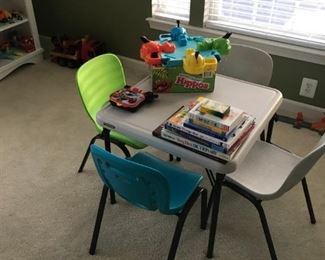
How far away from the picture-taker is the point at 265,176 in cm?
150

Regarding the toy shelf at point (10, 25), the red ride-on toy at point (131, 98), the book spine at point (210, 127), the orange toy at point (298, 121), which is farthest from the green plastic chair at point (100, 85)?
the toy shelf at point (10, 25)

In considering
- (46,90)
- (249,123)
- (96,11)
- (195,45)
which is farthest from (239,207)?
(96,11)

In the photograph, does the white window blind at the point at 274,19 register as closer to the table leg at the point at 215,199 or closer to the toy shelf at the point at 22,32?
the table leg at the point at 215,199

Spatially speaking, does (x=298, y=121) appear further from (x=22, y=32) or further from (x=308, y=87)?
(x=22, y=32)

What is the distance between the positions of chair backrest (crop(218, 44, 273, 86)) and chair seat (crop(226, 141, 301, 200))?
344mm

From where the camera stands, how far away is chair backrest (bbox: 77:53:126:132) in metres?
1.67

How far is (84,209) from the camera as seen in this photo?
182cm

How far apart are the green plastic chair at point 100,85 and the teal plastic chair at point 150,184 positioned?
24 cm

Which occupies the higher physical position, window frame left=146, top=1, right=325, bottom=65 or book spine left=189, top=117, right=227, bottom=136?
book spine left=189, top=117, right=227, bottom=136

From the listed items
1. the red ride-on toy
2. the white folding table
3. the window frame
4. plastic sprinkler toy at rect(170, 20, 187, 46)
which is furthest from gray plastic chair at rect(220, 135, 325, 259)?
the window frame

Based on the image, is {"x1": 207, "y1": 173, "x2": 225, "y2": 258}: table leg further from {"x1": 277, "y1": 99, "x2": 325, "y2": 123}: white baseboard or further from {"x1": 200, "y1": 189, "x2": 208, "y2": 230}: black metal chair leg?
{"x1": 277, "y1": 99, "x2": 325, "y2": 123}: white baseboard

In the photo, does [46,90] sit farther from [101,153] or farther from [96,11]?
[101,153]

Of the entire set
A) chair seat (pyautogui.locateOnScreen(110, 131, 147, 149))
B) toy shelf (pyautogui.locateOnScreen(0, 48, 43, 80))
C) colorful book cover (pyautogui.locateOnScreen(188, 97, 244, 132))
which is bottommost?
toy shelf (pyautogui.locateOnScreen(0, 48, 43, 80))

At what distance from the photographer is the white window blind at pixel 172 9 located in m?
2.61
